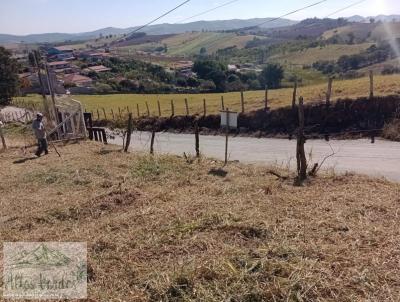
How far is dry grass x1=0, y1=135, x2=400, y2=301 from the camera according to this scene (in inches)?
178

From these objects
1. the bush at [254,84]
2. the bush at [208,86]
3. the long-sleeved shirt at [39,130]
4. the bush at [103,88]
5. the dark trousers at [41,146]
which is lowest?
the bush at [254,84]

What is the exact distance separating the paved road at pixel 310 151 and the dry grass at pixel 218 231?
4.74 metres

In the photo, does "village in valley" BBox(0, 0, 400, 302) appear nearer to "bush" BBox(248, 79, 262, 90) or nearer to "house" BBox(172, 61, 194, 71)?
"bush" BBox(248, 79, 262, 90)

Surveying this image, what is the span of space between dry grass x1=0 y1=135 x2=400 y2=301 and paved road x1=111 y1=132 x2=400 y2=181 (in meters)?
4.74

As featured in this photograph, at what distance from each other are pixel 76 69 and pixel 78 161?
8632 centimetres

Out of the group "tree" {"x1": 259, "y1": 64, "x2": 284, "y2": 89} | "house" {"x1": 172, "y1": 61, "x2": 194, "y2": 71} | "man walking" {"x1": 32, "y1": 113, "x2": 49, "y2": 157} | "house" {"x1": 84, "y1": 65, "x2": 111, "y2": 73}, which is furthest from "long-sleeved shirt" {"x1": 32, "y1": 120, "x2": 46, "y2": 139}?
"house" {"x1": 172, "y1": 61, "x2": 194, "y2": 71}

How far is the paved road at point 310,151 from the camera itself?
1459cm

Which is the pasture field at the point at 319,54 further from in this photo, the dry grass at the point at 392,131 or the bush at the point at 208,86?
the dry grass at the point at 392,131


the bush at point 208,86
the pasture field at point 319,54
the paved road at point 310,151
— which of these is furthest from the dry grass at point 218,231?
the pasture field at point 319,54

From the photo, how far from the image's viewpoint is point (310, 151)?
15.6 metres

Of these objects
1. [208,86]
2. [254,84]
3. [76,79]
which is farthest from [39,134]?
[76,79]

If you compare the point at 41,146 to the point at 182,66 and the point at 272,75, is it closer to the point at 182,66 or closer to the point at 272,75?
the point at 272,75

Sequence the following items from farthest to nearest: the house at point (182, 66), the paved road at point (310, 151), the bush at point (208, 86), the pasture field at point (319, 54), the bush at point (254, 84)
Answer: the pasture field at point (319, 54)
the house at point (182, 66)
the bush at point (254, 84)
the bush at point (208, 86)
the paved road at point (310, 151)

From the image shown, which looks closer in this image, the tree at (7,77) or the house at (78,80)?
the tree at (7,77)
